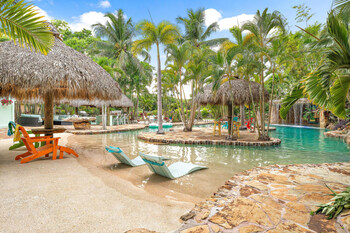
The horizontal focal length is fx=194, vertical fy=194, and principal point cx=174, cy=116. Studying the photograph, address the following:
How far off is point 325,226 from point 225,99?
6583 millimetres

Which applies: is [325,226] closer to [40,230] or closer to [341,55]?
[341,55]

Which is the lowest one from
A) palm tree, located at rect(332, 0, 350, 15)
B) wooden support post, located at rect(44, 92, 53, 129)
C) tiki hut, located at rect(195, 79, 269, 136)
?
wooden support post, located at rect(44, 92, 53, 129)

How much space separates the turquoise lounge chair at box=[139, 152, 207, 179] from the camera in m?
3.45

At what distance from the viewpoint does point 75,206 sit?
237 centimetres

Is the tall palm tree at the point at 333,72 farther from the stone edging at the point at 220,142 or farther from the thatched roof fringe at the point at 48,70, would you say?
the thatched roof fringe at the point at 48,70

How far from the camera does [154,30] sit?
9.48 metres

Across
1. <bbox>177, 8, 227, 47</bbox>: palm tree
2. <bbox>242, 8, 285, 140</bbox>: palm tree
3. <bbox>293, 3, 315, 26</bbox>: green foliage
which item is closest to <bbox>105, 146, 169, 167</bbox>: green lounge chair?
<bbox>242, 8, 285, 140</bbox>: palm tree

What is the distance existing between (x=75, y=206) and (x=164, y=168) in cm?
154

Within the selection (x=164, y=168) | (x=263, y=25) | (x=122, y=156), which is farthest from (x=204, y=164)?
(x=263, y=25)

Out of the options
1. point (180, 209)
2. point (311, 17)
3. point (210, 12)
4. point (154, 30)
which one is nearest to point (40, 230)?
point (180, 209)

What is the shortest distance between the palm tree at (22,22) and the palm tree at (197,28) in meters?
16.4

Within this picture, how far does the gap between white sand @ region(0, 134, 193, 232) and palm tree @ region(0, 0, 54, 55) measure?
6.58ft

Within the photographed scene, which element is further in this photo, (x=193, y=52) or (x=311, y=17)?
(x=311, y=17)

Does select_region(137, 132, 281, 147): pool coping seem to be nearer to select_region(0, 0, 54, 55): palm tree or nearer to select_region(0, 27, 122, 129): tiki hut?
select_region(0, 27, 122, 129): tiki hut
